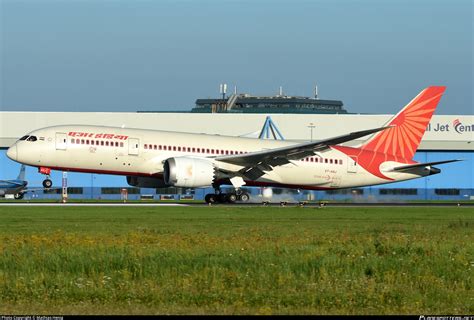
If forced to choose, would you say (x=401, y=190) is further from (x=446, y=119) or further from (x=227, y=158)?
(x=227, y=158)

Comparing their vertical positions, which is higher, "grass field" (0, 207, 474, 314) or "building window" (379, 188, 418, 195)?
"building window" (379, 188, 418, 195)

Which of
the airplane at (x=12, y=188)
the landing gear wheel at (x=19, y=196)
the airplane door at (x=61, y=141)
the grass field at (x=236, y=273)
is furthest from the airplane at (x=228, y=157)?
the airplane at (x=12, y=188)

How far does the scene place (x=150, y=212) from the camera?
42.4 metres

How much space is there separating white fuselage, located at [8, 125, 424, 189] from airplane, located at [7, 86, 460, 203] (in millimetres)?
53

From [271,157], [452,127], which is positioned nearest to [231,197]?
[271,157]

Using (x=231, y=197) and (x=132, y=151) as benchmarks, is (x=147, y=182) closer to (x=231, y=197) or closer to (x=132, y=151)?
(x=132, y=151)

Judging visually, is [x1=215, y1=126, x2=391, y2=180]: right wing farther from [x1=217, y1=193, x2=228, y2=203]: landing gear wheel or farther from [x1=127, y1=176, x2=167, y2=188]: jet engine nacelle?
[x1=127, y1=176, x2=167, y2=188]: jet engine nacelle

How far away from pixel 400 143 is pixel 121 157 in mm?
17195

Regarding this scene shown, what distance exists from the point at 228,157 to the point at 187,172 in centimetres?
294

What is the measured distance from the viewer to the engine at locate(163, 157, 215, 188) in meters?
A: 48.3

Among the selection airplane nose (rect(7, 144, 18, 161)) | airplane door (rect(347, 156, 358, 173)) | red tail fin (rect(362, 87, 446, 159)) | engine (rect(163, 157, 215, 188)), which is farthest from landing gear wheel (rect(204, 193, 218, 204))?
airplane nose (rect(7, 144, 18, 161))

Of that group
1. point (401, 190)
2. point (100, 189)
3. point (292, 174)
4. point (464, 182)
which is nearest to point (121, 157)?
point (292, 174)

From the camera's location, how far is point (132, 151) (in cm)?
4934

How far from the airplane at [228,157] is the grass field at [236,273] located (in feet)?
65.2
